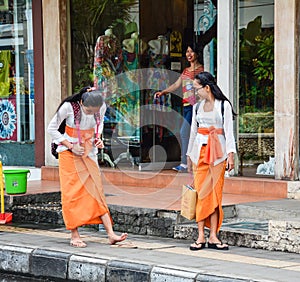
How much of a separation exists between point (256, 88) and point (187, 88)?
134 cm

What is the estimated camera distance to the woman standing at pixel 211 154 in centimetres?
851

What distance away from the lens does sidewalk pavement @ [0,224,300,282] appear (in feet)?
24.3

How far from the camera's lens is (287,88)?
1082 centimetres

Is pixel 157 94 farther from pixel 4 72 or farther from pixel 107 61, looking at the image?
pixel 4 72

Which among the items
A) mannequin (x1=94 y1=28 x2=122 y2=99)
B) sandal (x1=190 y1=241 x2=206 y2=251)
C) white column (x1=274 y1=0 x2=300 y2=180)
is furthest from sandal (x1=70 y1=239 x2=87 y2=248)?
mannequin (x1=94 y1=28 x2=122 y2=99)

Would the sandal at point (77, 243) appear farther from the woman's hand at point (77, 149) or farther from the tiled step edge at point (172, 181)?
the tiled step edge at point (172, 181)

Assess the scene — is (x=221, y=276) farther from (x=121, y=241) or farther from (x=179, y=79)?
(x=179, y=79)

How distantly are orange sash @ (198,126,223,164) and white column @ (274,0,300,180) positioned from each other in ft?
8.06

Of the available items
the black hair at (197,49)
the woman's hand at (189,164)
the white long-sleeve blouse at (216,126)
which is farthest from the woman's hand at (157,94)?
the white long-sleeve blouse at (216,126)

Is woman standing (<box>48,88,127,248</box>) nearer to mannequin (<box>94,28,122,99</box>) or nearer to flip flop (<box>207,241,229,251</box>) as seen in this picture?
flip flop (<box>207,241,229,251</box>)

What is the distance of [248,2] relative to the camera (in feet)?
39.3

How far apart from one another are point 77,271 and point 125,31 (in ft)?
21.4

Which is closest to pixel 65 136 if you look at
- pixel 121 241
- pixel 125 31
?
pixel 121 241

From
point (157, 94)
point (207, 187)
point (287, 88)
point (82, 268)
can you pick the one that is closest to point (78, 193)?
point (82, 268)
